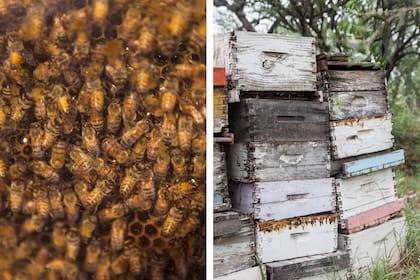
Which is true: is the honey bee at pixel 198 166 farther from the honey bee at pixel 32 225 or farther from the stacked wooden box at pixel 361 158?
the stacked wooden box at pixel 361 158

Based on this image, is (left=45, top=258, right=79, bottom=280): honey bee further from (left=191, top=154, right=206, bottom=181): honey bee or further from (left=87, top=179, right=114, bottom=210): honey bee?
(left=191, top=154, right=206, bottom=181): honey bee

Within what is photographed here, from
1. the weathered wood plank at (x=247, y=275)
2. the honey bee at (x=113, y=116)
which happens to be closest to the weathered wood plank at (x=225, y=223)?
the weathered wood plank at (x=247, y=275)

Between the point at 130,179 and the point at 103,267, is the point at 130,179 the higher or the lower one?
the higher one

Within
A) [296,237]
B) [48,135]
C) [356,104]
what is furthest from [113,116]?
[356,104]

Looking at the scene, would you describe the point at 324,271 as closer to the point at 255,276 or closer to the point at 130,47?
the point at 255,276

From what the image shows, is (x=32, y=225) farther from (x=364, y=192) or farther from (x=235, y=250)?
(x=364, y=192)

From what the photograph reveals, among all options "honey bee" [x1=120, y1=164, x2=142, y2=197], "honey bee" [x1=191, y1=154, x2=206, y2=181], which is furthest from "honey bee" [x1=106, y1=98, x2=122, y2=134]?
"honey bee" [x1=191, y1=154, x2=206, y2=181]
